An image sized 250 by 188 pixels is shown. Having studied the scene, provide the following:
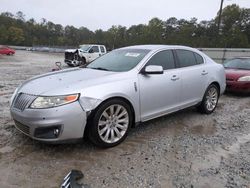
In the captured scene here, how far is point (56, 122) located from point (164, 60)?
2.35 meters

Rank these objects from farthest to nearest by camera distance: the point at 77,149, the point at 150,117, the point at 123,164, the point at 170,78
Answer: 1. the point at 170,78
2. the point at 150,117
3. the point at 77,149
4. the point at 123,164

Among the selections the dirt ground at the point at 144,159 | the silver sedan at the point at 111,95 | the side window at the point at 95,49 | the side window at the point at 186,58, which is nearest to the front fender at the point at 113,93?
the silver sedan at the point at 111,95

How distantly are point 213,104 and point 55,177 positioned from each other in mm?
4050

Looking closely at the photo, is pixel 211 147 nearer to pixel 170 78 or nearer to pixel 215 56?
pixel 170 78

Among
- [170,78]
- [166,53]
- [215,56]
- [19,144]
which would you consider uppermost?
[166,53]

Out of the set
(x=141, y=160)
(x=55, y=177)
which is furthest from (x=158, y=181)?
(x=55, y=177)

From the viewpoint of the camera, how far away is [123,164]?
10.6 ft

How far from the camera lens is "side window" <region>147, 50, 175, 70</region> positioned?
4.35 metres

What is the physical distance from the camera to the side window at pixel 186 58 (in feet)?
15.9

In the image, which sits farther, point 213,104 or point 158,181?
point 213,104

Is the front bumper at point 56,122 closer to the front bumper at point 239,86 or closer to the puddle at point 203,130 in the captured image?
the puddle at point 203,130

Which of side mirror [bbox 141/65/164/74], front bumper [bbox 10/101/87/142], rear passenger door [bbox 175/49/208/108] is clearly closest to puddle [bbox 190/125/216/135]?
rear passenger door [bbox 175/49/208/108]

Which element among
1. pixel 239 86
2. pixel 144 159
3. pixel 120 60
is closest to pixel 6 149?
pixel 144 159

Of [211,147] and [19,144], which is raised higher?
[19,144]
